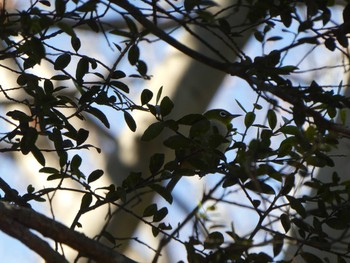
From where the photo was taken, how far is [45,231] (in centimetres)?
97

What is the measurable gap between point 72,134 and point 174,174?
0.21 m

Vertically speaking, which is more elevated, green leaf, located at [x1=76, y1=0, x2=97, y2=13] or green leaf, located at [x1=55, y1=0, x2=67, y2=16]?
green leaf, located at [x1=76, y1=0, x2=97, y2=13]

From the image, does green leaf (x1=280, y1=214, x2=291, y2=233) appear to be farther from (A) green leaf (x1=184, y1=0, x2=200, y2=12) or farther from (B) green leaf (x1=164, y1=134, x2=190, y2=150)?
(A) green leaf (x1=184, y1=0, x2=200, y2=12)

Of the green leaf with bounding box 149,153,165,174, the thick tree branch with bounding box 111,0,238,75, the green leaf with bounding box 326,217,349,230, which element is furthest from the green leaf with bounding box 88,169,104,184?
the green leaf with bounding box 326,217,349,230

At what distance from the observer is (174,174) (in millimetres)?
1220

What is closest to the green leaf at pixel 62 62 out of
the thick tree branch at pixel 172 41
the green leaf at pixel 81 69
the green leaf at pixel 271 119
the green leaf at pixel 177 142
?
the green leaf at pixel 81 69

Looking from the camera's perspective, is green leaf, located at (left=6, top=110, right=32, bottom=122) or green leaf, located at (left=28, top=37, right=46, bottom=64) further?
green leaf, located at (left=6, top=110, right=32, bottom=122)

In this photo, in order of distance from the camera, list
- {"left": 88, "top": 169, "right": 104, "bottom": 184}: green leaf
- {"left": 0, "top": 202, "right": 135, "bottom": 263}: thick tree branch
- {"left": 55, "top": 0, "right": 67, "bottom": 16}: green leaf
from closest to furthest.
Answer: {"left": 0, "top": 202, "right": 135, "bottom": 263}: thick tree branch
{"left": 55, "top": 0, "right": 67, "bottom": 16}: green leaf
{"left": 88, "top": 169, "right": 104, "bottom": 184}: green leaf

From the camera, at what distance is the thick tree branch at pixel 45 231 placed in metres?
0.94

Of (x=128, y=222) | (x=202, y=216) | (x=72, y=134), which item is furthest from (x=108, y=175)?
(x=202, y=216)

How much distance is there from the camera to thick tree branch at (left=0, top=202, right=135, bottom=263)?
945 mm

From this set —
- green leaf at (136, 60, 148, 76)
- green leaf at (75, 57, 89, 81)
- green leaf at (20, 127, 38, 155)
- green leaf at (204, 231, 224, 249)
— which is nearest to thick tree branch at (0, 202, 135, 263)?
green leaf at (204, 231, 224, 249)

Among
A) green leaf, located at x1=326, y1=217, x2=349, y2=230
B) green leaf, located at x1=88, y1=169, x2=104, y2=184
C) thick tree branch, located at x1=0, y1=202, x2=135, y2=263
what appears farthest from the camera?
green leaf, located at x1=88, y1=169, x2=104, y2=184

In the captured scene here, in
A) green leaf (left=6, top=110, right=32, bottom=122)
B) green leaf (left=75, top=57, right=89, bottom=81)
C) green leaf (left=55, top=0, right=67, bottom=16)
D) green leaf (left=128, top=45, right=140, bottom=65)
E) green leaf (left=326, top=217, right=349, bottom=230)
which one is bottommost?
green leaf (left=6, top=110, right=32, bottom=122)
